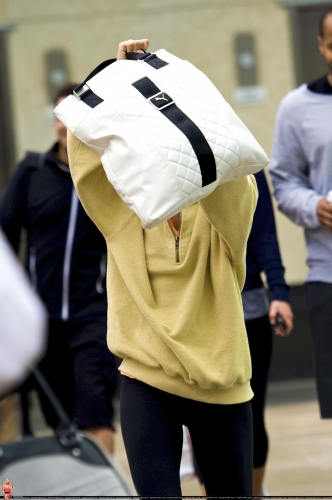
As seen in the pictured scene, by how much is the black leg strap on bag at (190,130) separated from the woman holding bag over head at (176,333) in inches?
9.3

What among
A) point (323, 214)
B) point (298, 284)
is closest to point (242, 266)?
point (323, 214)

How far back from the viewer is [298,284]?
7.00m

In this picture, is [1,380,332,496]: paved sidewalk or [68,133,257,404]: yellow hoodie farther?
[1,380,332,496]: paved sidewalk

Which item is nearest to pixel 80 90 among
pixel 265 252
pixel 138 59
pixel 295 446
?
pixel 138 59

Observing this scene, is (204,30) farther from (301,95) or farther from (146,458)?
(146,458)

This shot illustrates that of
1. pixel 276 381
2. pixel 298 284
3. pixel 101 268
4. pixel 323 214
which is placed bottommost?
pixel 276 381

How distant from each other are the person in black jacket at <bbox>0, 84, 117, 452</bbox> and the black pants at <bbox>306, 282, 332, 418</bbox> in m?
0.96

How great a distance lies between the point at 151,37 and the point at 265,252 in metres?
3.29

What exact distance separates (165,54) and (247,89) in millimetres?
4346

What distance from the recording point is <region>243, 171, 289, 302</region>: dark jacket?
3957 mm

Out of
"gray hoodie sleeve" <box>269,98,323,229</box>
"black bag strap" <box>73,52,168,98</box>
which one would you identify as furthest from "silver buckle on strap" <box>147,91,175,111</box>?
"gray hoodie sleeve" <box>269,98,323,229</box>

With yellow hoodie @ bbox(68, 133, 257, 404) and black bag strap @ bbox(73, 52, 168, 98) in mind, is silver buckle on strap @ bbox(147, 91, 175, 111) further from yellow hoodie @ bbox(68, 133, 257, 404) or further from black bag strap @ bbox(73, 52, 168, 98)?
yellow hoodie @ bbox(68, 133, 257, 404)

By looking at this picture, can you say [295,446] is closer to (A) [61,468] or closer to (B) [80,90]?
(B) [80,90]

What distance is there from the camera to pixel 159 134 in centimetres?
248
